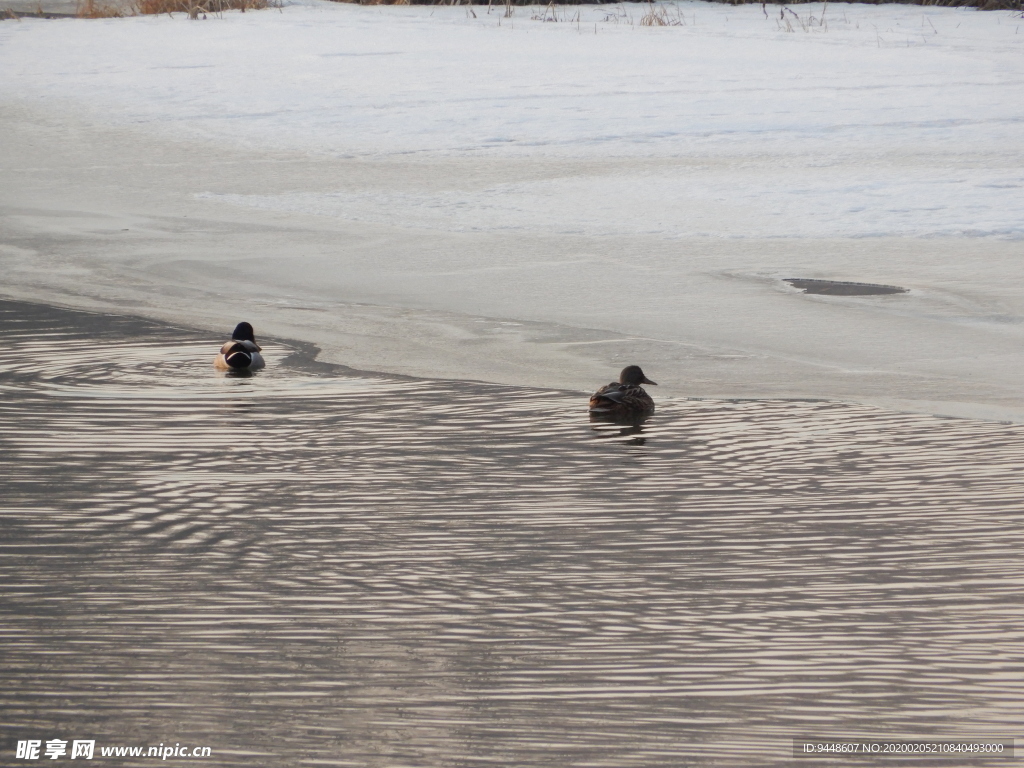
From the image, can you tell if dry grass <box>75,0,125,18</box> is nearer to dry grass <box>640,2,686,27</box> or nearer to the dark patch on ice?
dry grass <box>640,2,686,27</box>

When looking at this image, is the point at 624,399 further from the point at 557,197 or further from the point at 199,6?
the point at 199,6

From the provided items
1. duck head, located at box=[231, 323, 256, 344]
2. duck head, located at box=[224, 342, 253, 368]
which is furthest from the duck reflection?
duck head, located at box=[231, 323, 256, 344]

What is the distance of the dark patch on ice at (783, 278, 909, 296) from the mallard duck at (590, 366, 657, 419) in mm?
2737

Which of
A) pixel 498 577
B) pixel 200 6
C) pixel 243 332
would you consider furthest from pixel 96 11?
pixel 498 577

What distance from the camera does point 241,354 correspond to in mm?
6641

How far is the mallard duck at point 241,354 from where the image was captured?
6.63m

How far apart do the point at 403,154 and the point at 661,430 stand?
799 centimetres

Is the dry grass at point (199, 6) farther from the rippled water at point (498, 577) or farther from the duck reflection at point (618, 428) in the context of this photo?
the duck reflection at point (618, 428)

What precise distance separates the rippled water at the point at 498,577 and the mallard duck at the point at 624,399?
122 mm

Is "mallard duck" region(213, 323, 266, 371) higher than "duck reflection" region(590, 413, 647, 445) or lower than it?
higher

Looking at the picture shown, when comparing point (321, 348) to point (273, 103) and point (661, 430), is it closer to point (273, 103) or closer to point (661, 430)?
point (661, 430)

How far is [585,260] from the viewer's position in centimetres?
941

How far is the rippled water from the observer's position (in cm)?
342

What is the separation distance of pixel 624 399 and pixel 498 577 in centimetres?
181
